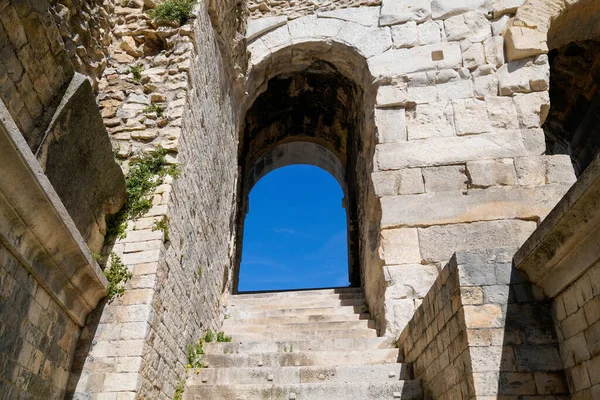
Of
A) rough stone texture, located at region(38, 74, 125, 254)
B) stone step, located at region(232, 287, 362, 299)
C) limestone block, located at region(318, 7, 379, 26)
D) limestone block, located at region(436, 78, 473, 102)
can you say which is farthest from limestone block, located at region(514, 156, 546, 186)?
rough stone texture, located at region(38, 74, 125, 254)

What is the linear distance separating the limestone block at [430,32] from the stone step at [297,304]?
377cm

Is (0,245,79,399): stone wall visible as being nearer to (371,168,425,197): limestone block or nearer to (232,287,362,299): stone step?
(371,168,425,197): limestone block

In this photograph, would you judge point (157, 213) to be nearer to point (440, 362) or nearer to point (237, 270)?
point (440, 362)

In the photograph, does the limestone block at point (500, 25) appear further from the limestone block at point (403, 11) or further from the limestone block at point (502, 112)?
the limestone block at point (502, 112)

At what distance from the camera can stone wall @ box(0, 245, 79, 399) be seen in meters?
2.66

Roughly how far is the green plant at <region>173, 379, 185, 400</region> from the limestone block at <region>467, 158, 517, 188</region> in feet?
12.6

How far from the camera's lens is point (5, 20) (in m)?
A: 2.58

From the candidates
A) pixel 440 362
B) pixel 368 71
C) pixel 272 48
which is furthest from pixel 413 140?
pixel 440 362

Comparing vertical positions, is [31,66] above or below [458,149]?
below

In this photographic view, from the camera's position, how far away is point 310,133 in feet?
35.2

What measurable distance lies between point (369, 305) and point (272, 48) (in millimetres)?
4200

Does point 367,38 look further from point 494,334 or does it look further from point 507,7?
point 494,334

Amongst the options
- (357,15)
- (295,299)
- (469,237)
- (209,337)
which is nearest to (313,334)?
(209,337)

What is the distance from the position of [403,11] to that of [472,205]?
133 inches
